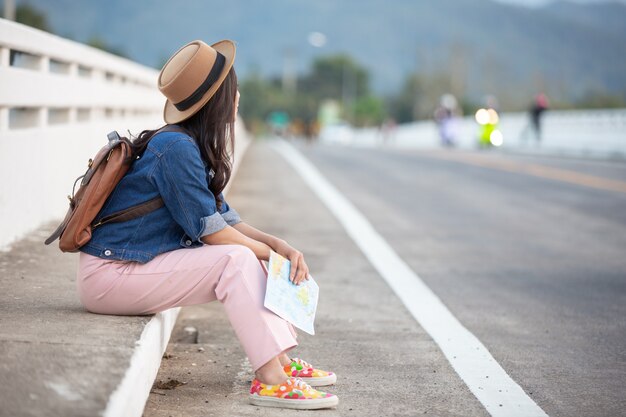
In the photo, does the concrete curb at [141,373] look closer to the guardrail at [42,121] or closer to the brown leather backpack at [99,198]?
the brown leather backpack at [99,198]

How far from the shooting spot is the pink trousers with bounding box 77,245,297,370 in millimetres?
4523

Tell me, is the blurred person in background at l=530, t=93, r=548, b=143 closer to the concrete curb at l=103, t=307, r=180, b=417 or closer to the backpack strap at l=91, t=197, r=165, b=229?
the concrete curb at l=103, t=307, r=180, b=417

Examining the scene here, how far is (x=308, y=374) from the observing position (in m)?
4.91

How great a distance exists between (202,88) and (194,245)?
2.41ft

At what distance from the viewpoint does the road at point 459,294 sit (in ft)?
16.3

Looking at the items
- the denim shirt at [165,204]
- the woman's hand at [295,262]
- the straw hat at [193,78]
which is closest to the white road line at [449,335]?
the woman's hand at [295,262]

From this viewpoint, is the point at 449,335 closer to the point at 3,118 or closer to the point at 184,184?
the point at 184,184

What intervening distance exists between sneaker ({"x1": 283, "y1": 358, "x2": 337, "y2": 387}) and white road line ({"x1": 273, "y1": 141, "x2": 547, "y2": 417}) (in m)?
0.69

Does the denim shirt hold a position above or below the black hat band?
below

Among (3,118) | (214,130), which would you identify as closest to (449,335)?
(214,130)

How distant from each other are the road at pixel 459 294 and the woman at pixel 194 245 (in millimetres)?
260

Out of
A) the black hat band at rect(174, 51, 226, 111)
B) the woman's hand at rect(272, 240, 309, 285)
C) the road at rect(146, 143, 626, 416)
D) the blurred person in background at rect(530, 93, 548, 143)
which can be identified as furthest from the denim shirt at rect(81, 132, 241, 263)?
the blurred person in background at rect(530, 93, 548, 143)

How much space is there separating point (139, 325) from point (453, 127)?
133 ft

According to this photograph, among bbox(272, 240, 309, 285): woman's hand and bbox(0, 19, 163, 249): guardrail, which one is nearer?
bbox(272, 240, 309, 285): woman's hand
